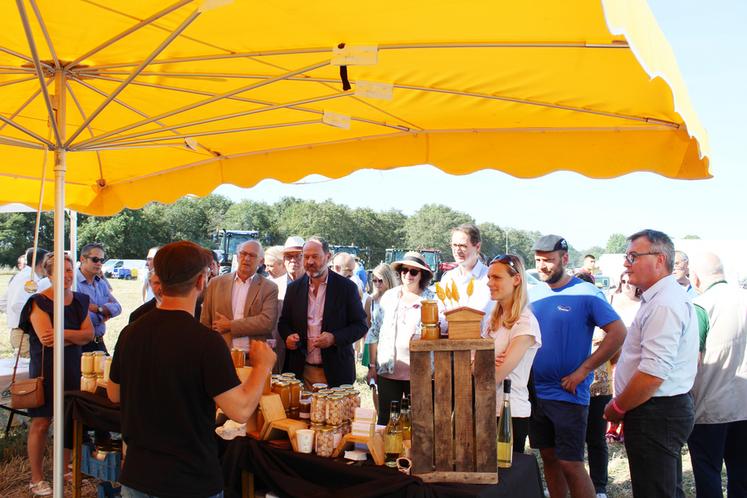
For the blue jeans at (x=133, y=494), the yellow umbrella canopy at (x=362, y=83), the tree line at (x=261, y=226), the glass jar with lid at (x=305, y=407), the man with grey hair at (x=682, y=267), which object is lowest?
the blue jeans at (x=133, y=494)

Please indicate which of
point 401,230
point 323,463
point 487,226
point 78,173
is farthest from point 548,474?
point 487,226

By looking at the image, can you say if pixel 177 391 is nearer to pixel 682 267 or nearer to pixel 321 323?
pixel 321 323

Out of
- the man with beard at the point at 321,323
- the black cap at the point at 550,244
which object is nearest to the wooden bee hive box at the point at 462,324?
Answer: the black cap at the point at 550,244

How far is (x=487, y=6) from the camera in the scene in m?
1.82

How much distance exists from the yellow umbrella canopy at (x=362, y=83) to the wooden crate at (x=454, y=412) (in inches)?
38.2

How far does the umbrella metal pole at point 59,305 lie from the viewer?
2.39 m

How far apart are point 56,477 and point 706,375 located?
10.6ft

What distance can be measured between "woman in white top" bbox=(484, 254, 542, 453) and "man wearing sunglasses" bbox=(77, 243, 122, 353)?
3675mm

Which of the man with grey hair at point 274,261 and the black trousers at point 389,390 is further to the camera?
the man with grey hair at point 274,261

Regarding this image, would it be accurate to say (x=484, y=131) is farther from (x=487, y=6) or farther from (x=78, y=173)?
(x=78, y=173)

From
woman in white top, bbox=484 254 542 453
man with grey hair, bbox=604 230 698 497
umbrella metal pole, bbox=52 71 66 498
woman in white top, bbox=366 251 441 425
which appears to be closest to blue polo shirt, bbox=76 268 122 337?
woman in white top, bbox=366 251 441 425

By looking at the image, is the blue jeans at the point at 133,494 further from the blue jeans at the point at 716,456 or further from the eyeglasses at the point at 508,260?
the blue jeans at the point at 716,456

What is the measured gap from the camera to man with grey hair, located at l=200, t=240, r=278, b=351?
12.9 ft

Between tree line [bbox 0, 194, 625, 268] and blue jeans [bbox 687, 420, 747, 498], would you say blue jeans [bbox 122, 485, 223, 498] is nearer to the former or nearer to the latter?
blue jeans [bbox 687, 420, 747, 498]
